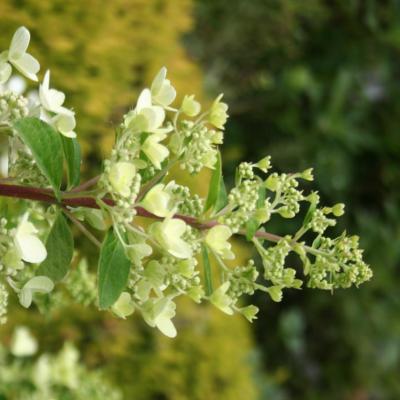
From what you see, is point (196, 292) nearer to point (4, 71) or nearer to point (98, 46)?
point (4, 71)

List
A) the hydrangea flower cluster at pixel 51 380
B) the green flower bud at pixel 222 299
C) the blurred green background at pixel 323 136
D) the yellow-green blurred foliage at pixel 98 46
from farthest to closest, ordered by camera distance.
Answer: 1. the blurred green background at pixel 323 136
2. the yellow-green blurred foliage at pixel 98 46
3. the hydrangea flower cluster at pixel 51 380
4. the green flower bud at pixel 222 299

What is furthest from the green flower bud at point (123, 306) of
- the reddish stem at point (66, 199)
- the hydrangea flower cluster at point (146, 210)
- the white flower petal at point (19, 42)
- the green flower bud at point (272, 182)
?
the white flower petal at point (19, 42)

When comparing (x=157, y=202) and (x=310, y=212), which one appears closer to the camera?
(x=157, y=202)

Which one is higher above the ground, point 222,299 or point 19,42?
point 19,42

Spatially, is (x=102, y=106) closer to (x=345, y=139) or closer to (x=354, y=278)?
(x=354, y=278)

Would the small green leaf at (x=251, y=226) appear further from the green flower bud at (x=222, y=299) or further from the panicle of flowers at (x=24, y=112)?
the panicle of flowers at (x=24, y=112)

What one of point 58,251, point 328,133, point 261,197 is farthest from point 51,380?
point 328,133

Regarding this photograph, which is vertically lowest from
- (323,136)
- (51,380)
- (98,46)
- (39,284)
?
(323,136)
